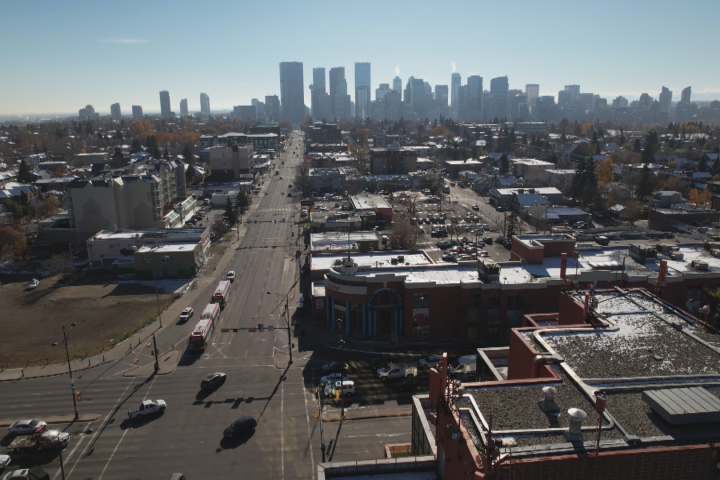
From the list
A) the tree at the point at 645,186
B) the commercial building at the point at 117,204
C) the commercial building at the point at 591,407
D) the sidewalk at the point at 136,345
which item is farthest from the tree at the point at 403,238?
the tree at the point at 645,186

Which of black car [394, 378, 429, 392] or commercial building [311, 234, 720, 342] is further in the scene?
commercial building [311, 234, 720, 342]

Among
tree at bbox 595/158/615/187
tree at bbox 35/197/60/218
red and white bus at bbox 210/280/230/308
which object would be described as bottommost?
red and white bus at bbox 210/280/230/308

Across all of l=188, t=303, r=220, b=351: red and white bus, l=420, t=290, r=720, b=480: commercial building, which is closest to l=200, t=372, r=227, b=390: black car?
l=188, t=303, r=220, b=351: red and white bus

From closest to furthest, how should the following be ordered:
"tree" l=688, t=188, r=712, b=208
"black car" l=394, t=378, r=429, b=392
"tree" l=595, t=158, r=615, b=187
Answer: "black car" l=394, t=378, r=429, b=392 < "tree" l=688, t=188, r=712, b=208 < "tree" l=595, t=158, r=615, b=187

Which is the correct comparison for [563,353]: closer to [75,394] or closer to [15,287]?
[75,394]

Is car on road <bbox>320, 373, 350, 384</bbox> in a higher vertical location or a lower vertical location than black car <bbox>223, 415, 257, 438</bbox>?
lower

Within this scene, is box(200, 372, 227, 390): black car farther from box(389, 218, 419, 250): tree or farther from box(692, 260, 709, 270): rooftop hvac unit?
box(692, 260, 709, 270): rooftop hvac unit

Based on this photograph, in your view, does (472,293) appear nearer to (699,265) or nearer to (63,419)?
(699,265)
